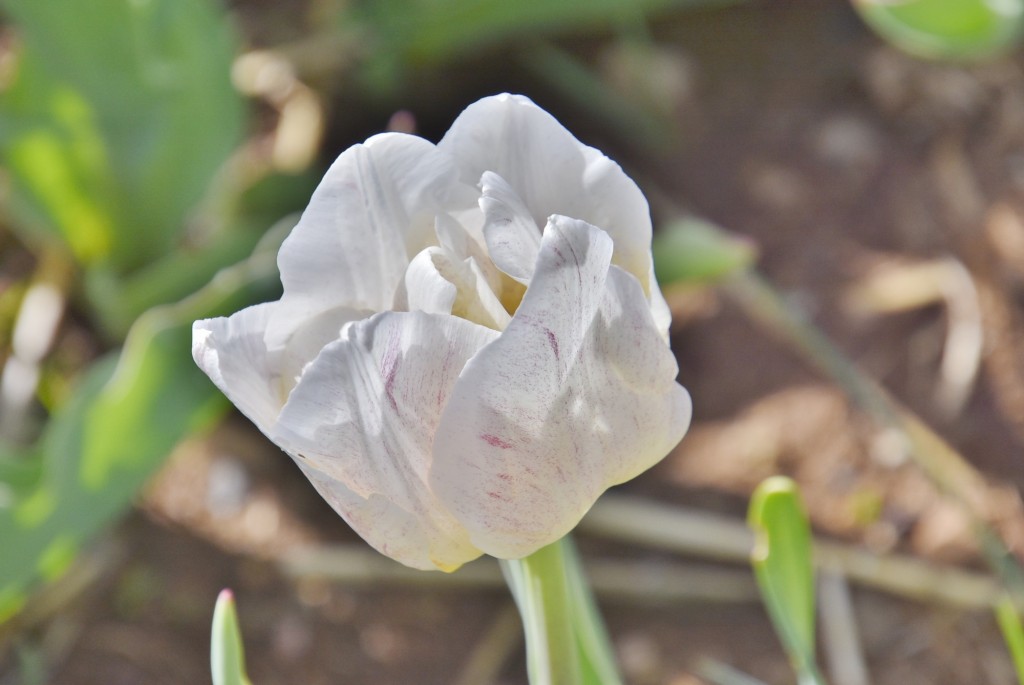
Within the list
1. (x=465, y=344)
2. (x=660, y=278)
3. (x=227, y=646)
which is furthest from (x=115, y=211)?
(x=465, y=344)

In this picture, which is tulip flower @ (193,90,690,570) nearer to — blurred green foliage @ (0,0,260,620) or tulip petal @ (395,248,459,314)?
tulip petal @ (395,248,459,314)

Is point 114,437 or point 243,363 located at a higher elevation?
point 243,363

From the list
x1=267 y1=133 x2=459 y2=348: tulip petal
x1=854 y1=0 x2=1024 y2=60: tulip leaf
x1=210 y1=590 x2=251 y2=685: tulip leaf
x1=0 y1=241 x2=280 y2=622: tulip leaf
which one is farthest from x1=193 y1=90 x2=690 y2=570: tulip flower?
x1=854 y1=0 x2=1024 y2=60: tulip leaf

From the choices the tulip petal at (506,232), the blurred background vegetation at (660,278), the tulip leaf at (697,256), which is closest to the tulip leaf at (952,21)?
the blurred background vegetation at (660,278)

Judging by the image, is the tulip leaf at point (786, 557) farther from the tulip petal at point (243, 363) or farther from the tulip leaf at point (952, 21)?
the tulip leaf at point (952, 21)

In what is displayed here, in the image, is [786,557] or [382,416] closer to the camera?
[382,416]

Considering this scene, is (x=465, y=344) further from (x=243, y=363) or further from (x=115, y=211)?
(x=115, y=211)
